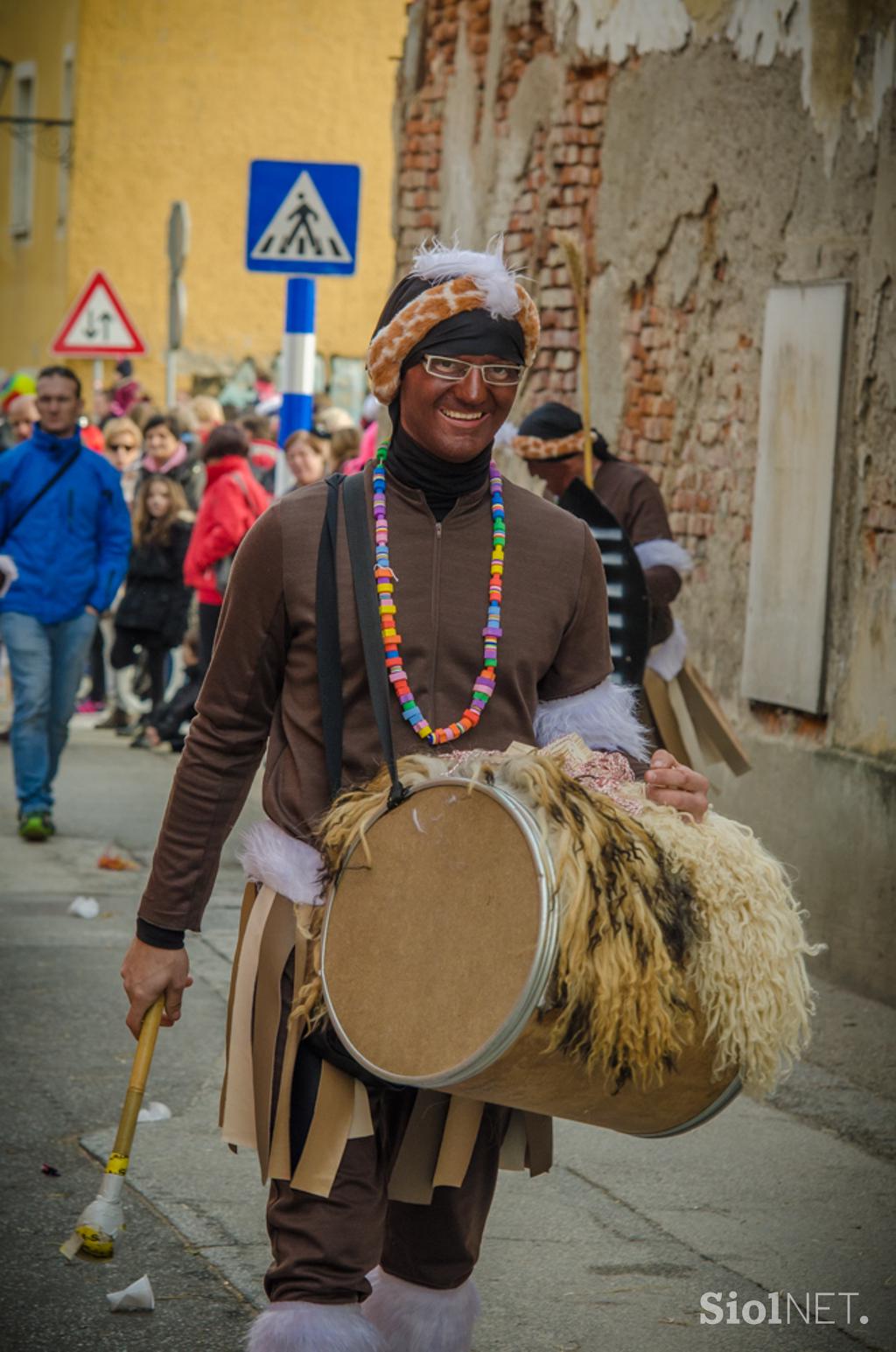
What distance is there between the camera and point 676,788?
339 cm

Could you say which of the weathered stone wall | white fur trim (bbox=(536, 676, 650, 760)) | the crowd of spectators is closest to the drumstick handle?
white fur trim (bbox=(536, 676, 650, 760))

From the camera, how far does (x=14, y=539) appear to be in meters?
10.5

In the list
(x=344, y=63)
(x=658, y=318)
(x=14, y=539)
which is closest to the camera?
(x=658, y=318)

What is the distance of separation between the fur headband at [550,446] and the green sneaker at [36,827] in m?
3.55

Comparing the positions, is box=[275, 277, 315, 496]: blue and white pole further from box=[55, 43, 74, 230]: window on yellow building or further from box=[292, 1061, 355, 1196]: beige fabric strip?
box=[55, 43, 74, 230]: window on yellow building

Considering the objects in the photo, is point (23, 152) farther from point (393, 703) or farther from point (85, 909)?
point (393, 703)

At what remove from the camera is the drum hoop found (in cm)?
298

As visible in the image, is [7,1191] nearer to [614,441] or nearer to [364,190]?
[614,441]

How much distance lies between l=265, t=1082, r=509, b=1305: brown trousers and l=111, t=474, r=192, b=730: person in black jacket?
1020 centimetres

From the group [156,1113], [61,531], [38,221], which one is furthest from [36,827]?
[38,221]

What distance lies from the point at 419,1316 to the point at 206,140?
92.6 feet

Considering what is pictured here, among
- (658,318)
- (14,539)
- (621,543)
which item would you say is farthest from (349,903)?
(14,539)

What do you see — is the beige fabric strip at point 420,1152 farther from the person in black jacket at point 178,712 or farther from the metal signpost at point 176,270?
the metal signpost at point 176,270

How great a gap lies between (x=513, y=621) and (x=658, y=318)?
6.10 meters
